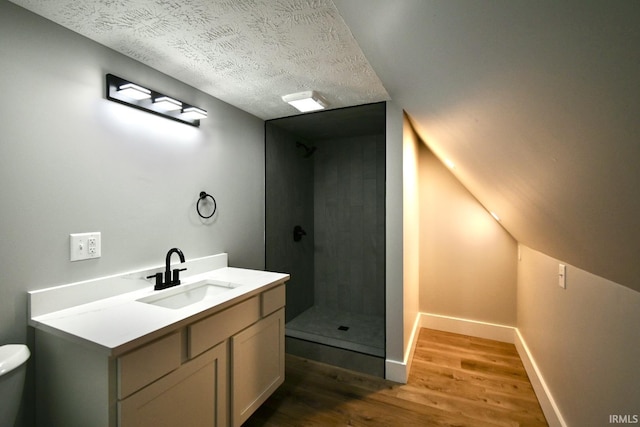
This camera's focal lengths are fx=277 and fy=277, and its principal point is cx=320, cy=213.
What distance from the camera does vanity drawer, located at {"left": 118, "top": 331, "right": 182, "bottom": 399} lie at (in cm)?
103

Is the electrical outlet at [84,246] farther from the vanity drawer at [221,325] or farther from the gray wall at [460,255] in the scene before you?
the gray wall at [460,255]

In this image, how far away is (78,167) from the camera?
1394 millimetres

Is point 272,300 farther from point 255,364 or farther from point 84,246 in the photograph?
point 84,246

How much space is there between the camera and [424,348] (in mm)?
2740

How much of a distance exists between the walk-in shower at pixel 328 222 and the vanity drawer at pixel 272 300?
3.00 ft

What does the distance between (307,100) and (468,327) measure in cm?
288

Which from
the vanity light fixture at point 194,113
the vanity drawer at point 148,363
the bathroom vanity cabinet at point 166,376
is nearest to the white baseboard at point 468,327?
the bathroom vanity cabinet at point 166,376

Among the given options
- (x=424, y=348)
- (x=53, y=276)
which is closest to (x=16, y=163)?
(x=53, y=276)

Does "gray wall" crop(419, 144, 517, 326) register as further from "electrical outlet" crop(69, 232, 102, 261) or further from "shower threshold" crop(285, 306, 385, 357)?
"electrical outlet" crop(69, 232, 102, 261)

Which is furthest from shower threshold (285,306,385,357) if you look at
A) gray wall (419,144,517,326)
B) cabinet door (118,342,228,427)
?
cabinet door (118,342,228,427)

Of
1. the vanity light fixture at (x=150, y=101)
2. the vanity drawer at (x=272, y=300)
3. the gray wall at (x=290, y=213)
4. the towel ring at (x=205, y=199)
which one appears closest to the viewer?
the vanity light fixture at (x=150, y=101)

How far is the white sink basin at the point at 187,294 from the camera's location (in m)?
1.61

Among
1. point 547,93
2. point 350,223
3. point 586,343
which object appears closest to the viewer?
point 547,93

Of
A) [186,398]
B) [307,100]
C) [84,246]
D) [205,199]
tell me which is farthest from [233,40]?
[186,398]
